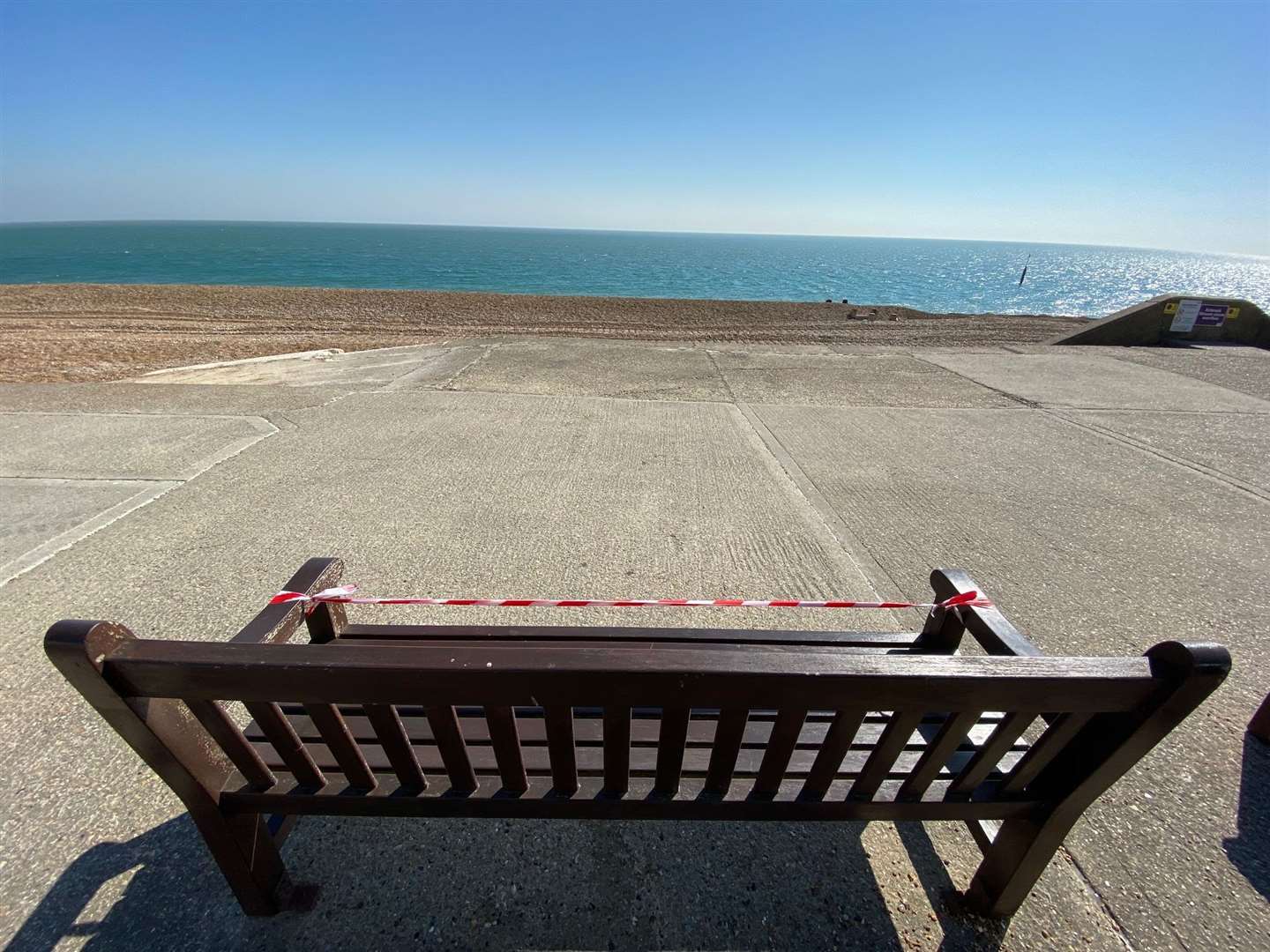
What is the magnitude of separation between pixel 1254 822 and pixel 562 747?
2.53 m

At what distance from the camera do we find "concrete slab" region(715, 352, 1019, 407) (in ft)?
25.2

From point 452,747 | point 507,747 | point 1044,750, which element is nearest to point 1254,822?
point 1044,750

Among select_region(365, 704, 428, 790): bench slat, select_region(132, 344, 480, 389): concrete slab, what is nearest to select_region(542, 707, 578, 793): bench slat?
select_region(365, 704, 428, 790): bench slat

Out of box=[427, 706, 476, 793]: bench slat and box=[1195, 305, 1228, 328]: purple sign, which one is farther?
box=[1195, 305, 1228, 328]: purple sign

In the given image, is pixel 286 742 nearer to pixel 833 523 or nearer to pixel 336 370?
pixel 833 523

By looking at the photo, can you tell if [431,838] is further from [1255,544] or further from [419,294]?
[419,294]

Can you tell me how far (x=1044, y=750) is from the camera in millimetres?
1424

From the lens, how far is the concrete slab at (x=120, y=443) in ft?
15.1

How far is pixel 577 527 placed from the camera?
3.92 meters

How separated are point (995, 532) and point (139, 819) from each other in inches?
189

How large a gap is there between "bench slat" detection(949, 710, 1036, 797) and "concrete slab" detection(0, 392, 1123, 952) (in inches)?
21.0

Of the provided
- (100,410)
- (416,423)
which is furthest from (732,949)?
(100,410)

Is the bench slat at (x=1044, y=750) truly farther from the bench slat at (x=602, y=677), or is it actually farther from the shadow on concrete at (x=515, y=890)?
the shadow on concrete at (x=515, y=890)

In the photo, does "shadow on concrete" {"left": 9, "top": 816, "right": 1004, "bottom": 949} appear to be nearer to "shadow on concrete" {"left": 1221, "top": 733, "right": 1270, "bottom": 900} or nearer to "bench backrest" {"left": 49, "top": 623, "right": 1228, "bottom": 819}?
"bench backrest" {"left": 49, "top": 623, "right": 1228, "bottom": 819}
